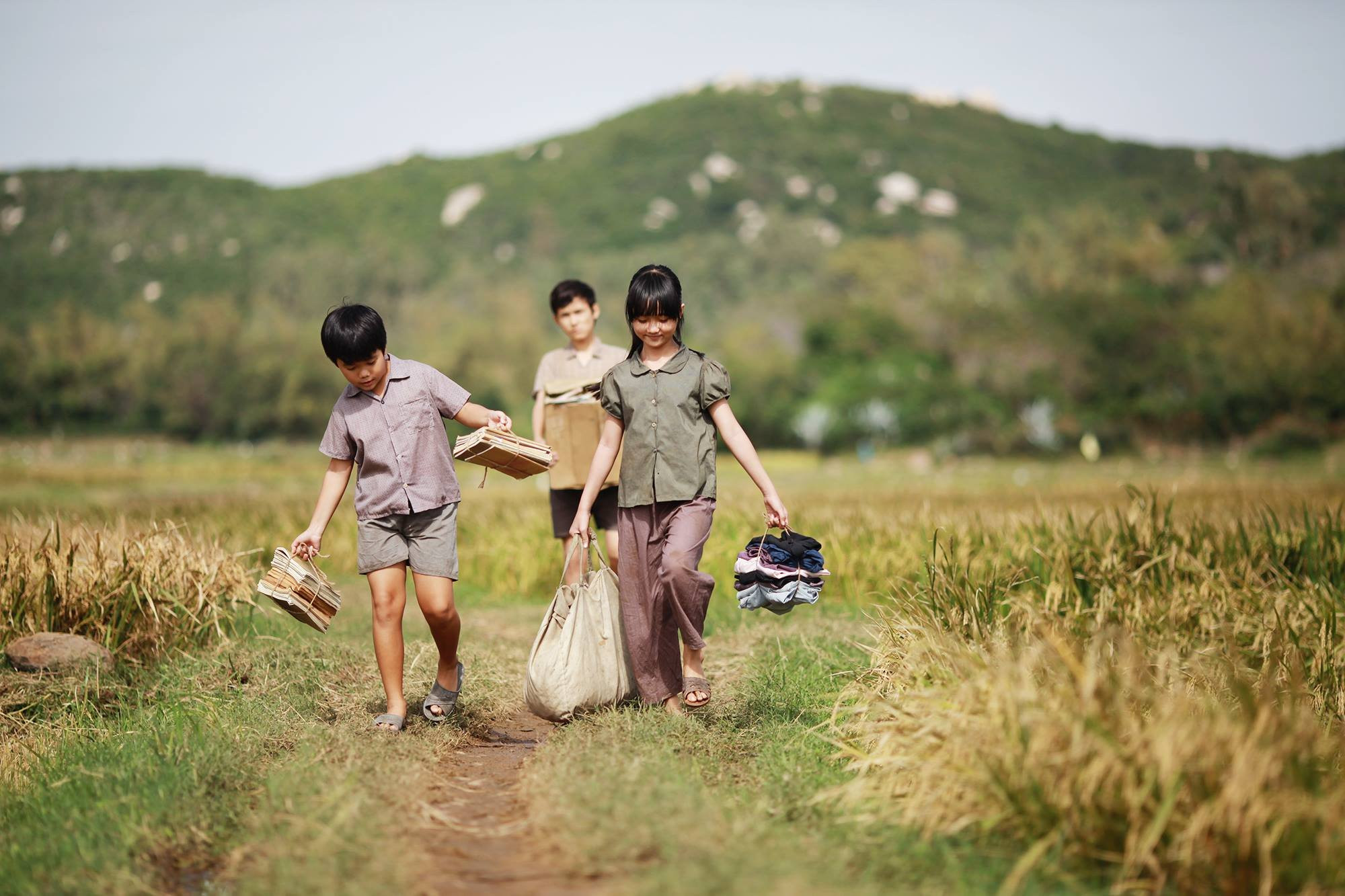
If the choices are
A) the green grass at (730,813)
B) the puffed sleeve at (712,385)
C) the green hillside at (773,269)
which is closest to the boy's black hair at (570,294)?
the puffed sleeve at (712,385)

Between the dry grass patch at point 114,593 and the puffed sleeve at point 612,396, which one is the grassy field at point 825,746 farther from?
the puffed sleeve at point 612,396

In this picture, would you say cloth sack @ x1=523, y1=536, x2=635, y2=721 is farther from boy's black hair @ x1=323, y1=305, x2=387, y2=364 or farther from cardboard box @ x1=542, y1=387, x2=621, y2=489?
boy's black hair @ x1=323, y1=305, x2=387, y2=364

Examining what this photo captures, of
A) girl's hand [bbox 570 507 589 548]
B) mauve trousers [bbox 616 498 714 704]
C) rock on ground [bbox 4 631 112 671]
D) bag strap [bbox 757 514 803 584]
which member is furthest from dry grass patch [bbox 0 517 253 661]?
bag strap [bbox 757 514 803 584]

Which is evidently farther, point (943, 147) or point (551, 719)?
point (943, 147)

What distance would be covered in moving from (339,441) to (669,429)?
144 cm

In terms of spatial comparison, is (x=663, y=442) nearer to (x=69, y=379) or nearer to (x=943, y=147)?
(x=69, y=379)

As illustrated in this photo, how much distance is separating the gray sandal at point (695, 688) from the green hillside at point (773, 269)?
36796mm

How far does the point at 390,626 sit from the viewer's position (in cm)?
478

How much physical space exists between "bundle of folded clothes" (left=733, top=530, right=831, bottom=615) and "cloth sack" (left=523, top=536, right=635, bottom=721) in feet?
2.15

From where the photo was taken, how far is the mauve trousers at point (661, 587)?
15.4 ft

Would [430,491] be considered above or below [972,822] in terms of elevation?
above

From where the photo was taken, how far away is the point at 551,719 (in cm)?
471

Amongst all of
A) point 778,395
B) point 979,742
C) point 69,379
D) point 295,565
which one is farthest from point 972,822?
point 69,379

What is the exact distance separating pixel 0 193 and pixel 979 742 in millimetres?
126245
